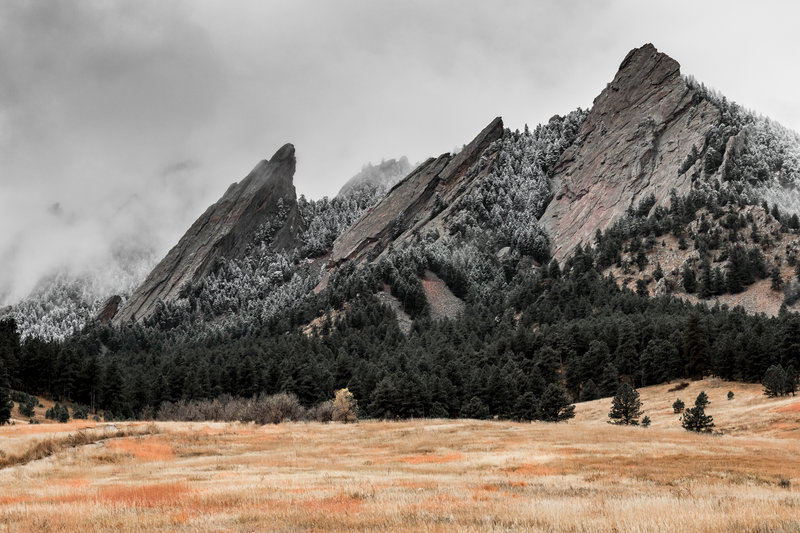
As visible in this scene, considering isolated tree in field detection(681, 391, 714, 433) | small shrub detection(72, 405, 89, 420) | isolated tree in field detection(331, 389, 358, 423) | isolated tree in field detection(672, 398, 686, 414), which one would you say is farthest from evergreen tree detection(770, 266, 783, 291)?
small shrub detection(72, 405, 89, 420)

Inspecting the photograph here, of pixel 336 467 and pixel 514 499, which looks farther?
pixel 336 467

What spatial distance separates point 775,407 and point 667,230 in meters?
145

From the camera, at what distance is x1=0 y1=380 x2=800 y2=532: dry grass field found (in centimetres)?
1219

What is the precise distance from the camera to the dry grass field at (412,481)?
40.0 ft

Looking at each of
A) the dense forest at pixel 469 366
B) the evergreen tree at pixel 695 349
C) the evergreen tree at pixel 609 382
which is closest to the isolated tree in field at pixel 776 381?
the dense forest at pixel 469 366

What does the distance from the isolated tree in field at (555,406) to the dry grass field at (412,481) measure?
78.1 feet

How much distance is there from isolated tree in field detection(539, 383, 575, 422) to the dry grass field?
23.8 metres

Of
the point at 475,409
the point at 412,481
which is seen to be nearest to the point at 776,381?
the point at 475,409

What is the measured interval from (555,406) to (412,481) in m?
57.4

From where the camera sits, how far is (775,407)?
185 ft

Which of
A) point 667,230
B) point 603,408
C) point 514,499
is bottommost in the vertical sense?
point 603,408

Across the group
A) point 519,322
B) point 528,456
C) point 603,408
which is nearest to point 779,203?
point 519,322

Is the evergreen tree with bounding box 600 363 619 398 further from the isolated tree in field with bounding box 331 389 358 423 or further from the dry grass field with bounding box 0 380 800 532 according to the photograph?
the isolated tree in field with bounding box 331 389 358 423

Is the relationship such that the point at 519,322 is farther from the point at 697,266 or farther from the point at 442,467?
the point at 442,467
